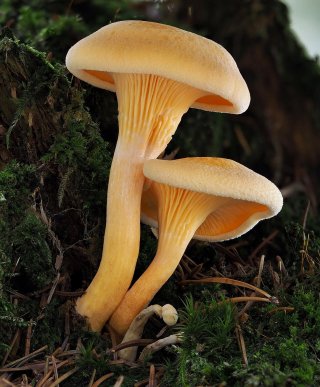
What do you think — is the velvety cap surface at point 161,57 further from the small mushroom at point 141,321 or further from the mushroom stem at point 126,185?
the small mushroom at point 141,321

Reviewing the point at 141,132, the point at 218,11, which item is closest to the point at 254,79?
the point at 218,11

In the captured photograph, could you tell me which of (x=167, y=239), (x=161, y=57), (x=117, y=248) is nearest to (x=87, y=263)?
(x=117, y=248)

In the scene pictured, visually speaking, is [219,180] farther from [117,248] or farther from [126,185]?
[117,248]

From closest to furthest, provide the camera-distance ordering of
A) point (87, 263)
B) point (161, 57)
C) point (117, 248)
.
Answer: point (161, 57), point (117, 248), point (87, 263)

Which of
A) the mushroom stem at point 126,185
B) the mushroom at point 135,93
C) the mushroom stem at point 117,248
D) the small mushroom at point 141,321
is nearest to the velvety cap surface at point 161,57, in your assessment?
the mushroom at point 135,93

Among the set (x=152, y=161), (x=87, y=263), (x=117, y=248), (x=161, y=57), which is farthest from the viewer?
(x=87, y=263)

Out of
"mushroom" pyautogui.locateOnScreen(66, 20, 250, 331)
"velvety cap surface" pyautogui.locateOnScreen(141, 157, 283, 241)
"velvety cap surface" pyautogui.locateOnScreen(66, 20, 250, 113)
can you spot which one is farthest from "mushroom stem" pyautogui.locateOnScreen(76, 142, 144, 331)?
"velvety cap surface" pyautogui.locateOnScreen(66, 20, 250, 113)

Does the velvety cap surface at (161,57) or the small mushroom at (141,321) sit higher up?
the velvety cap surface at (161,57)

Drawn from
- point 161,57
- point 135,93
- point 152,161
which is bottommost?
point 152,161
